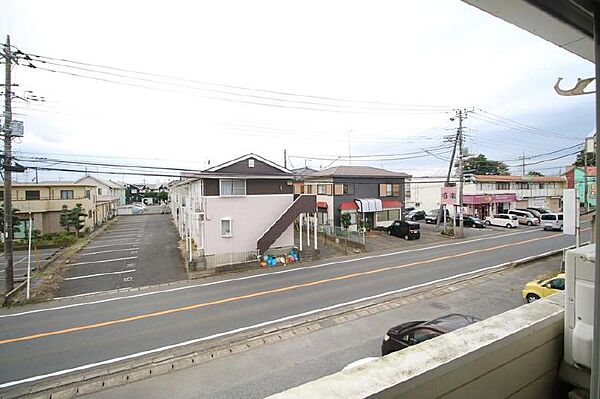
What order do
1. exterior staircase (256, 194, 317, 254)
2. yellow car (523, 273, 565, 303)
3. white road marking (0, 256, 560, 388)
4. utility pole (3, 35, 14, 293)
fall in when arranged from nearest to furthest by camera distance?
1. white road marking (0, 256, 560, 388)
2. yellow car (523, 273, 565, 303)
3. utility pole (3, 35, 14, 293)
4. exterior staircase (256, 194, 317, 254)

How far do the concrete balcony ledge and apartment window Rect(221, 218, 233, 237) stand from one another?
11790 millimetres

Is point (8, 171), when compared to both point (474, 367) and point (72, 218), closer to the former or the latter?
point (72, 218)

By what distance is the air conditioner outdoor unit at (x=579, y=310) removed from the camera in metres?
1.30

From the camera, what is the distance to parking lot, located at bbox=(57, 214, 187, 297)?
417 inches

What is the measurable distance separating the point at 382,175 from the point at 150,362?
59.0 ft

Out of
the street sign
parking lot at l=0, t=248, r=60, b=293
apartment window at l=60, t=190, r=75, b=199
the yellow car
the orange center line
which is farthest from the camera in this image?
apartment window at l=60, t=190, r=75, b=199

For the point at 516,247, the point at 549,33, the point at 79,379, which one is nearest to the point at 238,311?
the point at 79,379

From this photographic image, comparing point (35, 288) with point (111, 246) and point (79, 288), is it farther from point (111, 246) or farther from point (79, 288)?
point (111, 246)

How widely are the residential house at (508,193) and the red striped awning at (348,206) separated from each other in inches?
441

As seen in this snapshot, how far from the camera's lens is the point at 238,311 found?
317 inches

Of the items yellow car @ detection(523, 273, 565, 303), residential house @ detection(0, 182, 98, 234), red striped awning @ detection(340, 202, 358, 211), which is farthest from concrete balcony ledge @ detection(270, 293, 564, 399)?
residential house @ detection(0, 182, 98, 234)

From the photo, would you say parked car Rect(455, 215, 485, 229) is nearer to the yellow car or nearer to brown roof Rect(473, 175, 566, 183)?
brown roof Rect(473, 175, 566, 183)

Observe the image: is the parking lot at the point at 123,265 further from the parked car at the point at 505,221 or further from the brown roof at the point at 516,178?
the brown roof at the point at 516,178

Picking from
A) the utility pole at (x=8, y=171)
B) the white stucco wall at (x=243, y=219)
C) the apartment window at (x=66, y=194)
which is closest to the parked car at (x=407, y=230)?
the white stucco wall at (x=243, y=219)
